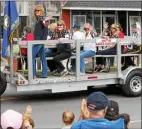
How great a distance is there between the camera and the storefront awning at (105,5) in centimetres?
2503

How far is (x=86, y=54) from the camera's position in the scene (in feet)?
35.8

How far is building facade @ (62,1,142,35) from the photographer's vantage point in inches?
993

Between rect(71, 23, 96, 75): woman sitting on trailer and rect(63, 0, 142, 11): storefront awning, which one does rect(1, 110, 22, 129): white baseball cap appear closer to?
rect(71, 23, 96, 75): woman sitting on trailer

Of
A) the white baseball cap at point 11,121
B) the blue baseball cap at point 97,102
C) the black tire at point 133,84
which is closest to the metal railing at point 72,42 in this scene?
the black tire at point 133,84

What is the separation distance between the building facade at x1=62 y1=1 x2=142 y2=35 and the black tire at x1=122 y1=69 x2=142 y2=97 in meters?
13.6

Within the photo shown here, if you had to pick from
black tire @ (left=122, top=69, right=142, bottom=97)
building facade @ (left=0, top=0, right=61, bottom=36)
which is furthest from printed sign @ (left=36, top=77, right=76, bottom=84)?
building facade @ (left=0, top=0, right=61, bottom=36)

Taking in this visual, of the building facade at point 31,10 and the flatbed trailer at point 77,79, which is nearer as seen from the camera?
the flatbed trailer at point 77,79

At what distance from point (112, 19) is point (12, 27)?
57.0 feet

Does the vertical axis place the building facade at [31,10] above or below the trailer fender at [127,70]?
above

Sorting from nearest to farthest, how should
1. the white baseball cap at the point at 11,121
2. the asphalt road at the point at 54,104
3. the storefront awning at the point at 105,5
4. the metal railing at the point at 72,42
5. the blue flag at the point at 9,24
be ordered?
1. the white baseball cap at the point at 11,121
2. the asphalt road at the point at 54,104
3. the metal railing at the point at 72,42
4. the blue flag at the point at 9,24
5. the storefront awning at the point at 105,5

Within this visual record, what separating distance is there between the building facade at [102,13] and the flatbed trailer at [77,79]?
44.8ft

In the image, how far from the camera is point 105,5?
25578mm

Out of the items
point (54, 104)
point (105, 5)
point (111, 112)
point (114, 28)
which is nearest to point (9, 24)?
point (54, 104)

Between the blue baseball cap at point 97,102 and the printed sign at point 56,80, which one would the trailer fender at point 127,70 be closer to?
the printed sign at point 56,80
